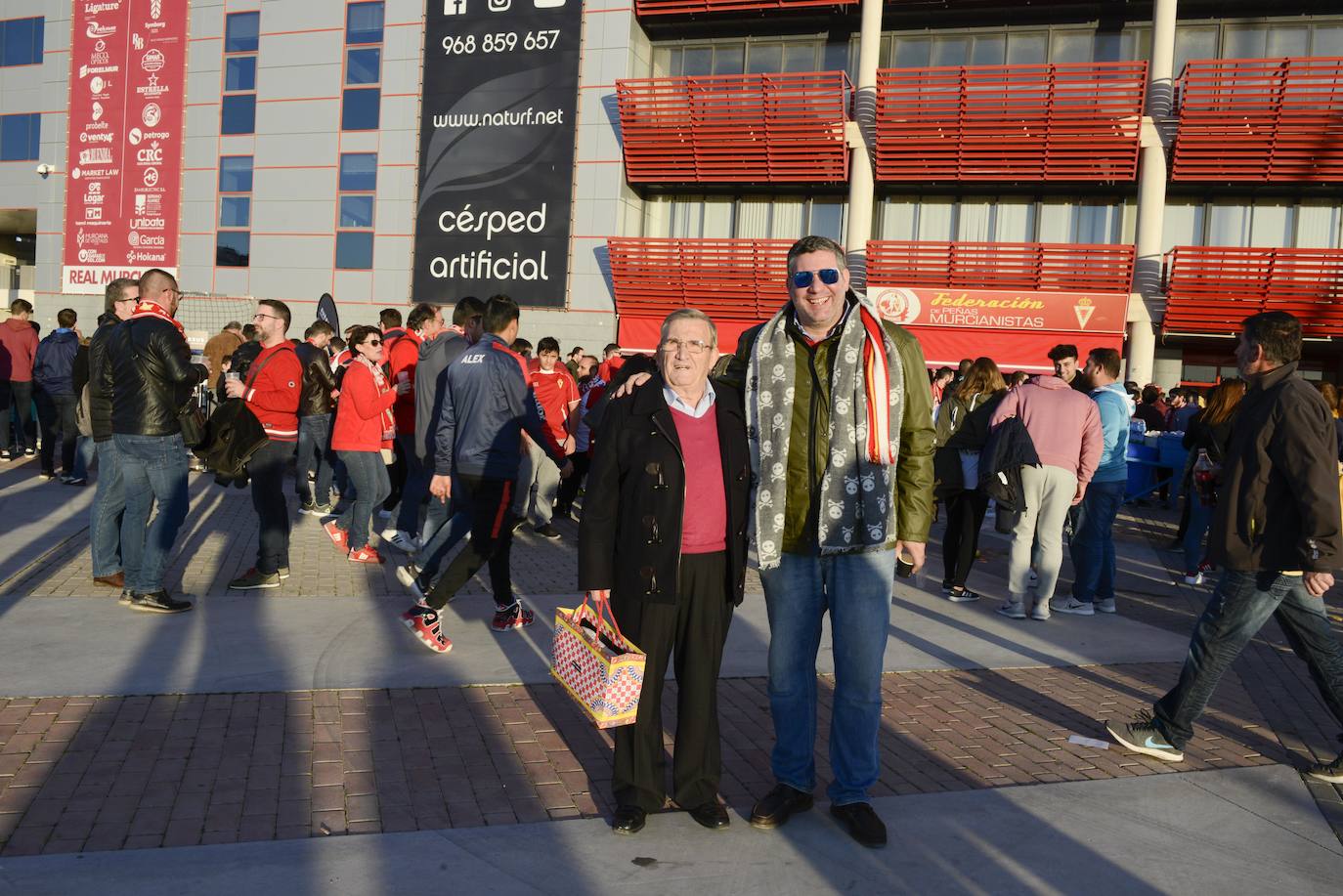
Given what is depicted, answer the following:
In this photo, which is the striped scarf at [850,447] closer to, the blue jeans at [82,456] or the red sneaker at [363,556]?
the red sneaker at [363,556]

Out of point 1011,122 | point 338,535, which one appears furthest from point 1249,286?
point 338,535

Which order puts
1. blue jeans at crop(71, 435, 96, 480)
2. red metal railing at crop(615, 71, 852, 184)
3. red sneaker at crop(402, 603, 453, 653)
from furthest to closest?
red metal railing at crop(615, 71, 852, 184)
blue jeans at crop(71, 435, 96, 480)
red sneaker at crop(402, 603, 453, 653)

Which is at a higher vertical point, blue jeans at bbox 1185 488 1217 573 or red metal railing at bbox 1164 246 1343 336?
red metal railing at bbox 1164 246 1343 336

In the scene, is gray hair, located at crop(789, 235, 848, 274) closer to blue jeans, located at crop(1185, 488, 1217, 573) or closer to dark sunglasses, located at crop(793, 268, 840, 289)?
dark sunglasses, located at crop(793, 268, 840, 289)

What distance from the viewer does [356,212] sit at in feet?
84.2

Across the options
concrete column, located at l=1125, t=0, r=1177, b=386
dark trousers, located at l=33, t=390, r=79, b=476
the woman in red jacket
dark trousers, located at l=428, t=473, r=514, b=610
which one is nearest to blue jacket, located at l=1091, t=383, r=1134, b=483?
dark trousers, located at l=428, t=473, r=514, b=610

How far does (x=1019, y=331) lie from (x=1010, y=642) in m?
15.8

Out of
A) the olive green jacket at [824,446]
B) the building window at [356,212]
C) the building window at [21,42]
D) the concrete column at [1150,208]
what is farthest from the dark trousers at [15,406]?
the building window at [21,42]

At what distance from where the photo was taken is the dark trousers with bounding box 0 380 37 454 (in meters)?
13.5

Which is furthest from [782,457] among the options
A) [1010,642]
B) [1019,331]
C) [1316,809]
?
[1019,331]

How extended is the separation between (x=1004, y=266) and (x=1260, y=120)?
5.23 metres

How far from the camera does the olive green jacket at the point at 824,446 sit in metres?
3.65

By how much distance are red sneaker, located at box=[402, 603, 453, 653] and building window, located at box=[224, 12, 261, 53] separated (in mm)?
25052

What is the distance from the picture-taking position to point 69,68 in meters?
28.0
